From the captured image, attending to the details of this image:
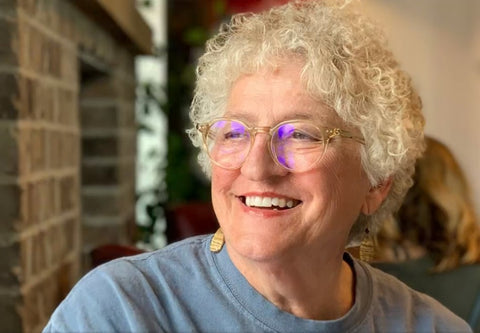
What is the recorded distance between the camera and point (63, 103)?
200 cm

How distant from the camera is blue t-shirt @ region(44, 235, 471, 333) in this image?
47.6 inches

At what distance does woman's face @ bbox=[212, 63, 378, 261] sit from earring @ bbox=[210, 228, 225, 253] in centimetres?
4

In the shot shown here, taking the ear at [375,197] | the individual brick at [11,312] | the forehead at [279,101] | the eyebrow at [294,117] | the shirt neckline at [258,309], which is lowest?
the individual brick at [11,312]

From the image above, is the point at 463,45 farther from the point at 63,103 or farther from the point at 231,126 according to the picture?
the point at 231,126

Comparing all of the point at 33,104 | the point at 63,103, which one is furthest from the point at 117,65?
the point at 33,104

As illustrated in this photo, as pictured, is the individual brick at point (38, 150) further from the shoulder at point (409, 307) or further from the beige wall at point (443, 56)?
the beige wall at point (443, 56)

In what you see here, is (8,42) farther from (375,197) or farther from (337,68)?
(375,197)

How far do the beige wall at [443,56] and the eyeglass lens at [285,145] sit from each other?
6.47ft

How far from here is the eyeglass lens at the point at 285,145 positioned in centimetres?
128

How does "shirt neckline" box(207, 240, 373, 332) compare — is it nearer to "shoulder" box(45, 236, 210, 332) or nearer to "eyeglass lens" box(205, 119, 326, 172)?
"shoulder" box(45, 236, 210, 332)

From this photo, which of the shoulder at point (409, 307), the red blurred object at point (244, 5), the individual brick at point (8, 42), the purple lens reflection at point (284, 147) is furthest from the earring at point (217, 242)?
the red blurred object at point (244, 5)

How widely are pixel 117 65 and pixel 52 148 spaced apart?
4.04ft

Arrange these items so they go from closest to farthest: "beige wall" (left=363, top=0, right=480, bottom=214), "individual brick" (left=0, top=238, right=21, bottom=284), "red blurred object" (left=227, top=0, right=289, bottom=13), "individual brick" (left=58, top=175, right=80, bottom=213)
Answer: "individual brick" (left=0, top=238, right=21, bottom=284) → "individual brick" (left=58, top=175, right=80, bottom=213) → "beige wall" (left=363, top=0, right=480, bottom=214) → "red blurred object" (left=227, top=0, right=289, bottom=13)

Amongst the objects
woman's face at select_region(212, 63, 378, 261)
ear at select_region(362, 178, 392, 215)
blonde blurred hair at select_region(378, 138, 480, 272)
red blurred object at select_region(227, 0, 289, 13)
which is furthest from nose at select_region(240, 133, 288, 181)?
red blurred object at select_region(227, 0, 289, 13)
